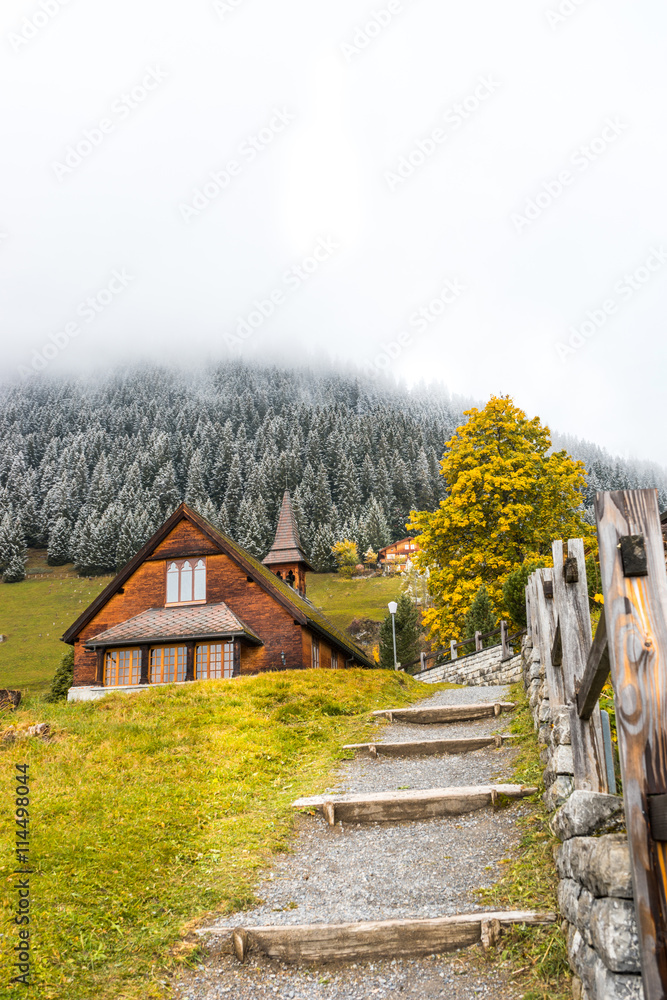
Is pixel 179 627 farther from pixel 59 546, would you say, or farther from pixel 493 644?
pixel 59 546

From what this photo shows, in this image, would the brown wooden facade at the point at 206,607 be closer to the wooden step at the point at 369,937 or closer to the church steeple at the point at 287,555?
the church steeple at the point at 287,555

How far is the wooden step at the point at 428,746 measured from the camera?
10.5 m

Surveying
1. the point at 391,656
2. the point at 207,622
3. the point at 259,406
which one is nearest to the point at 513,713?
the point at 207,622

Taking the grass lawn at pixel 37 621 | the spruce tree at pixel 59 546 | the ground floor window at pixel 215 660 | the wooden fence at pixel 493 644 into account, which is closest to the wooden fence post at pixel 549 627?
the wooden fence at pixel 493 644

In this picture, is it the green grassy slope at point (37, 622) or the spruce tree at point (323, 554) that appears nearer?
the green grassy slope at point (37, 622)

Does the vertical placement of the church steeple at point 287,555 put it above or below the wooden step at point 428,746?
above

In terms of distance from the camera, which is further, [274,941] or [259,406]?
[259,406]

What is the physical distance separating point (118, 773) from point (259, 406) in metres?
163

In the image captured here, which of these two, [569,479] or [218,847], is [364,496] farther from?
[218,847]

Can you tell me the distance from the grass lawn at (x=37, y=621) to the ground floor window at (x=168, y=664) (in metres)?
24.9

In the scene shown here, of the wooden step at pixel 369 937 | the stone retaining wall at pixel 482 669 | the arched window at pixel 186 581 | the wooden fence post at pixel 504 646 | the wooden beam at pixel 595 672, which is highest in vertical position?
the arched window at pixel 186 581

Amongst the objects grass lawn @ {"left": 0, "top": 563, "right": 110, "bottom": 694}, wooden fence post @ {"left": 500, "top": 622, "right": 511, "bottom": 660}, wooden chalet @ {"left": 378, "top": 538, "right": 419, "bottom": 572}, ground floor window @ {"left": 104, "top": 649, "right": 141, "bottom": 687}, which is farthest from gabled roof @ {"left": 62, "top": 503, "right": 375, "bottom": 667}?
wooden chalet @ {"left": 378, "top": 538, "right": 419, "bottom": 572}

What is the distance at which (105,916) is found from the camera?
5551 mm

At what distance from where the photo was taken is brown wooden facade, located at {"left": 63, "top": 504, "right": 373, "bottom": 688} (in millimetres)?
25156
